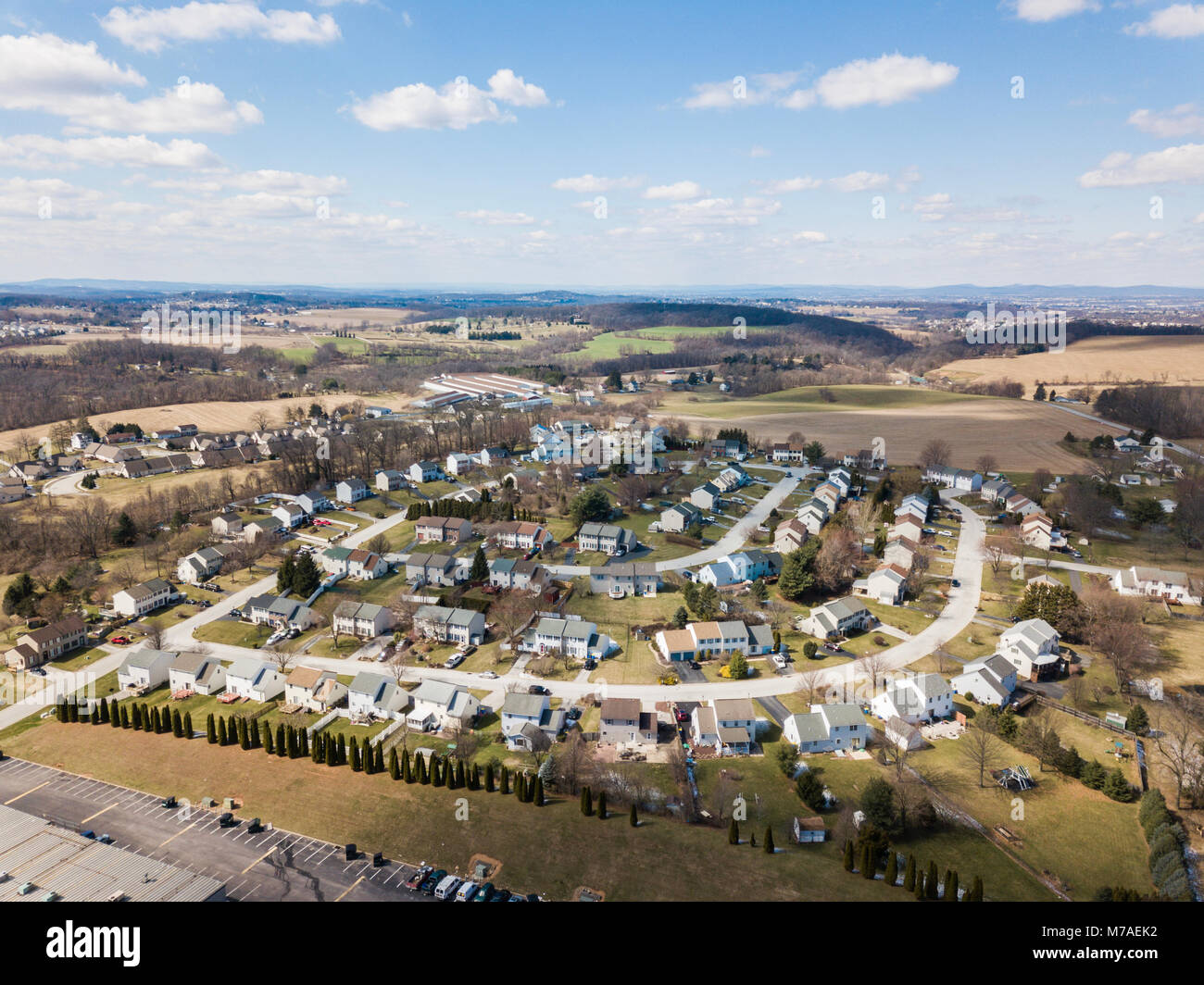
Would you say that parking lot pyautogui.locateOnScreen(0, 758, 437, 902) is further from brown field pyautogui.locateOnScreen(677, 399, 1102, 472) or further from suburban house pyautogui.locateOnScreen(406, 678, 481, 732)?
brown field pyautogui.locateOnScreen(677, 399, 1102, 472)

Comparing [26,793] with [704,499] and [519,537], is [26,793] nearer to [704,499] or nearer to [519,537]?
[519,537]

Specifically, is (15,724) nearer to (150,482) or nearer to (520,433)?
(150,482)

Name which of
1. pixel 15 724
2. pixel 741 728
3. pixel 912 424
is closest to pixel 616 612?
pixel 741 728

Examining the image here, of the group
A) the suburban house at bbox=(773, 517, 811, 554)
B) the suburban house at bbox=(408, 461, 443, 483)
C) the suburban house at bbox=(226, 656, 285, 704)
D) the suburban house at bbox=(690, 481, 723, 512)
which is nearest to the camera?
the suburban house at bbox=(226, 656, 285, 704)

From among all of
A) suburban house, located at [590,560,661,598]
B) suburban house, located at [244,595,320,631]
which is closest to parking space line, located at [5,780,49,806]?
suburban house, located at [244,595,320,631]

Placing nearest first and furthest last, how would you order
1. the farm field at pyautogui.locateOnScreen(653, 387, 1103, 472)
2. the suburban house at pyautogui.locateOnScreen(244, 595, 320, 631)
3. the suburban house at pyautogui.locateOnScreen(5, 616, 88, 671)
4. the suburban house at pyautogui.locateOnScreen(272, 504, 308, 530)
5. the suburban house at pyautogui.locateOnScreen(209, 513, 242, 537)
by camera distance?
the suburban house at pyautogui.locateOnScreen(5, 616, 88, 671)
the suburban house at pyautogui.locateOnScreen(244, 595, 320, 631)
the suburban house at pyautogui.locateOnScreen(209, 513, 242, 537)
the suburban house at pyautogui.locateOnScreen(272, 504, 308, 530)
the farm field at pyautogui.locateOnScreen(653, 387, 1103, 472)

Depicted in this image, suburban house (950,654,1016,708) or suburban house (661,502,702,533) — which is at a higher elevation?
suburban house (661,502,702,533)

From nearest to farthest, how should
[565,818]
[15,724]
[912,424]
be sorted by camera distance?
[565,818] → [15,724] → [912,424]
